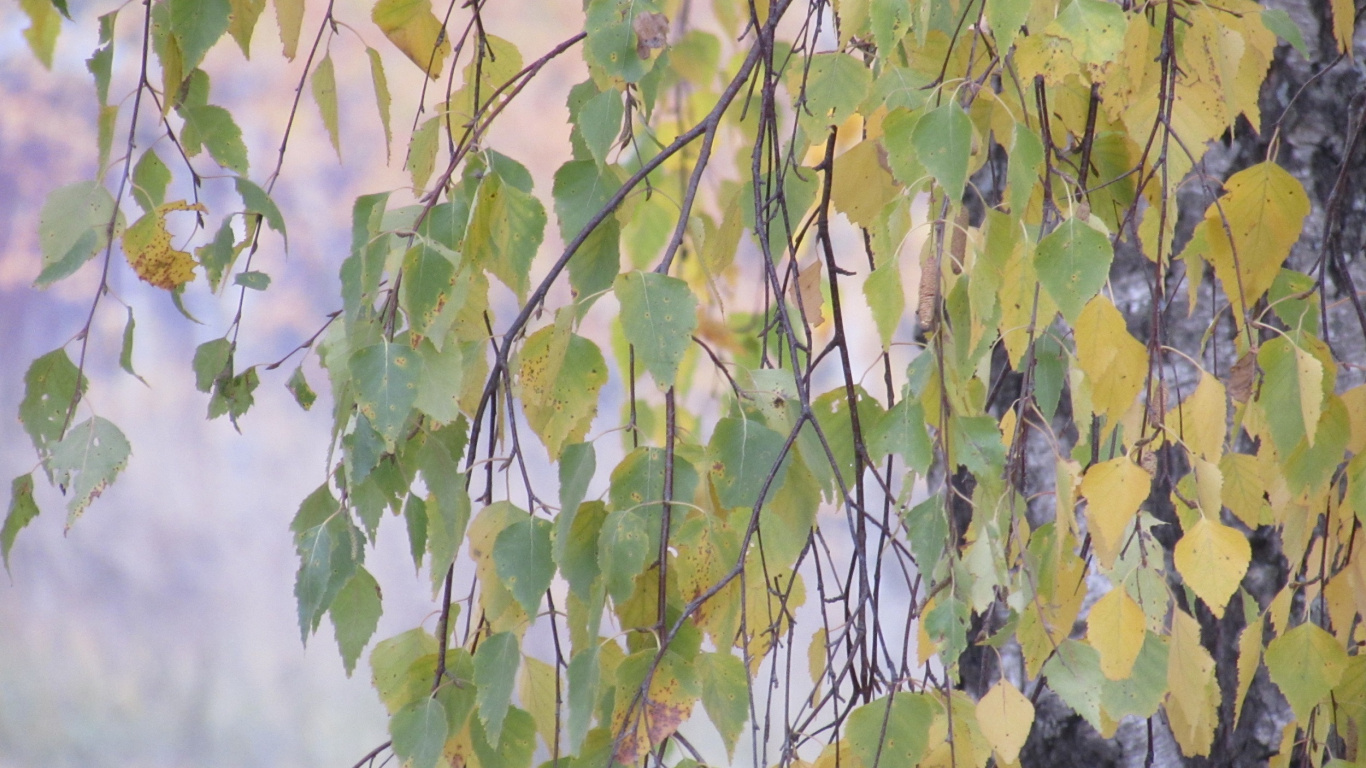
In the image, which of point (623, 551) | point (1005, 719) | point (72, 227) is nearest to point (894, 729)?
point (1005, 719)

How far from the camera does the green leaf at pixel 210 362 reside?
2.49 feet

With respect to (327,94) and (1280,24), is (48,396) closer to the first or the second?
(327,94)

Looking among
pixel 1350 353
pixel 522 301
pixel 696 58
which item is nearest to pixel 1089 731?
pixel 1350 353

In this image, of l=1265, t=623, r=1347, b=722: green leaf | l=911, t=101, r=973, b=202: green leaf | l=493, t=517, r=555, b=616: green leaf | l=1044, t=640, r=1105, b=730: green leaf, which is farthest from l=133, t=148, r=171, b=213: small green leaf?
l=1265, t=623, r=1347, b=722: green leaf

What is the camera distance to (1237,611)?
1.00m

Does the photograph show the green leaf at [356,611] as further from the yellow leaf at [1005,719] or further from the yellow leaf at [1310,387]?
the yellow leaf at [1310,387]

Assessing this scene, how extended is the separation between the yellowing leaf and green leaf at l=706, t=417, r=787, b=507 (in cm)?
34

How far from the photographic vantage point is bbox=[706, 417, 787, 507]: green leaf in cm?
54

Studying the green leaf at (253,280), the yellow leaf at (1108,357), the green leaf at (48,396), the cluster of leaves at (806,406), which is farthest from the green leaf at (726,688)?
the green leaf at (48,396)

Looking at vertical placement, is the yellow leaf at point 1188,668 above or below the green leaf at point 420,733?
below

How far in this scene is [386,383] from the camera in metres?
0.48

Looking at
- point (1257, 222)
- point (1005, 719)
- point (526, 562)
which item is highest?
point (1257, 222)

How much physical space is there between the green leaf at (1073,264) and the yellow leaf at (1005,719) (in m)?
0.17

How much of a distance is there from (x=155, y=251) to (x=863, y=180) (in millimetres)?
415
